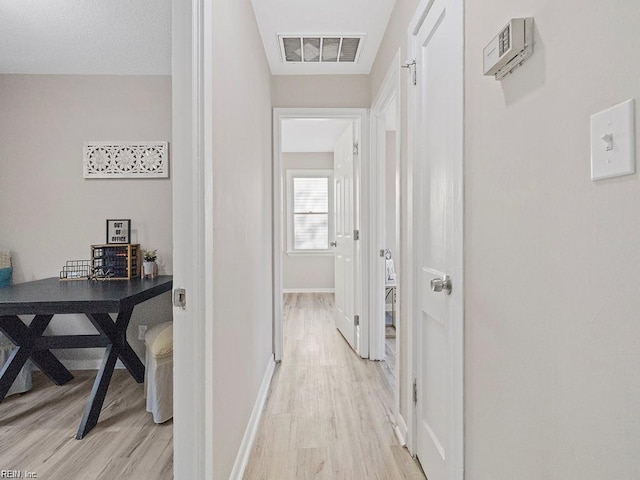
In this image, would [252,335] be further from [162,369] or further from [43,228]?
[43,228]

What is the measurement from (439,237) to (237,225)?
0.92 metres

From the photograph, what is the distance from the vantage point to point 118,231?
121 inches

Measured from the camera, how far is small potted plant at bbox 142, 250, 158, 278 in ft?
9.58

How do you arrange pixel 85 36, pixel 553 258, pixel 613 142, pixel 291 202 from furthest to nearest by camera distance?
pixel 291 202
pixel 85 36
pixel 553 258
pixel 613 142

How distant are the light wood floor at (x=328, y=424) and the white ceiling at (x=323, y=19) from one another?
253 centimetres

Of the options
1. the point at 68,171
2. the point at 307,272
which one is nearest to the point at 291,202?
the point at 307,272

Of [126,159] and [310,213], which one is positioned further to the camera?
[310,213]

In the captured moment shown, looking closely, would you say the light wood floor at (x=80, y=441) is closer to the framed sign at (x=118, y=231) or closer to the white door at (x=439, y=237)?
the framed sign at (x=118, y=231)

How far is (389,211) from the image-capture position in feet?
16.6

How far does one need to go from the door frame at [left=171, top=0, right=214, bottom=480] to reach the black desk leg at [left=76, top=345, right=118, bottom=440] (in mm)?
1302

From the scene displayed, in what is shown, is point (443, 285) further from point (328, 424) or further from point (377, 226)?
point (377, 226)

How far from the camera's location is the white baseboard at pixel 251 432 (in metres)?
1.66

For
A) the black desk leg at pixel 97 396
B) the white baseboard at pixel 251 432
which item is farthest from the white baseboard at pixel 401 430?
the black desk leg at pixel 97 396

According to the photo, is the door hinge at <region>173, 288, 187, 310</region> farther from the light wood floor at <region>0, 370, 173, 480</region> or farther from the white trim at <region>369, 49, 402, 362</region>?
the white trim at <region>369, 49, 402, 362</region>
